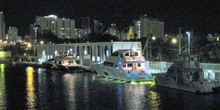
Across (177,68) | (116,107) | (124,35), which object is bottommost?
(116,107)

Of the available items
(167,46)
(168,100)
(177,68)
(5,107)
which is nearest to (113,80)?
(177,68)

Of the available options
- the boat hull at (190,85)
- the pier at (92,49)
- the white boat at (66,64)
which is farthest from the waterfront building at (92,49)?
the boat hull at (190,85)

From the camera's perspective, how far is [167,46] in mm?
78125

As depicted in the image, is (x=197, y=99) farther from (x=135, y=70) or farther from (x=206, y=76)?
(x=135, y=70)

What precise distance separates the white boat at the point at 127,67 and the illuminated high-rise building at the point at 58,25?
446ft

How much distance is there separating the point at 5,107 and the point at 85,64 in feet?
119

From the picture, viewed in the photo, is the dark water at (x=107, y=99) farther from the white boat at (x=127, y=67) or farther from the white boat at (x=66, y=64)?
the white boat at (x=66, y=64)

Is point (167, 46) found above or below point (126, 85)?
above

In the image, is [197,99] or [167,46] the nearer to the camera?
A: [197,99]

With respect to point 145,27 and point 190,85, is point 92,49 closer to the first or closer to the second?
point 190,85

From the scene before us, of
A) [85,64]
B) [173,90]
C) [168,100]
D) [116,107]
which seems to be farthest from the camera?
[85,64]

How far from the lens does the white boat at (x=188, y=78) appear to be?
2841 centimetres

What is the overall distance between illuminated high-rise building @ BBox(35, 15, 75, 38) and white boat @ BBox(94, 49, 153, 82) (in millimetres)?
135793

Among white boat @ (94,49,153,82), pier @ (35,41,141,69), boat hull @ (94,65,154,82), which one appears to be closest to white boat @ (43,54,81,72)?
pier @ (35,41,141,69)
